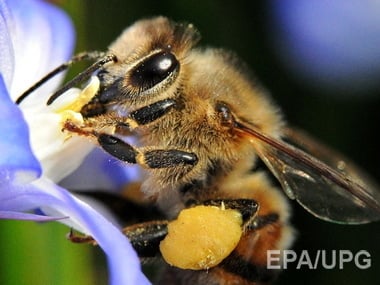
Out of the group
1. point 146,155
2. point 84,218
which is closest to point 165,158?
point 146,155

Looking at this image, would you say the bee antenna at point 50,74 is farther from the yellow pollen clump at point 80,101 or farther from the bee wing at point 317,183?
the bee wing at point 317,183

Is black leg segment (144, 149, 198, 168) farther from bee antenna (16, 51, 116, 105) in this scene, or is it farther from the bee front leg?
bee antenna (16, 51, 116, 105)

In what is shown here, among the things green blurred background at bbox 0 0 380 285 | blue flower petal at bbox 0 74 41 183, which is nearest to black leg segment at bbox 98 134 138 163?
blue flower petal at bbox 0 74 41 183

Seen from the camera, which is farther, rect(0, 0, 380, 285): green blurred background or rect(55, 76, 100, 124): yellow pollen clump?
rect(0, 0, 380, 285): green blurred background

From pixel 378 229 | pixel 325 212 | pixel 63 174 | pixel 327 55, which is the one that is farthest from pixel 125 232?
pixel 327 55

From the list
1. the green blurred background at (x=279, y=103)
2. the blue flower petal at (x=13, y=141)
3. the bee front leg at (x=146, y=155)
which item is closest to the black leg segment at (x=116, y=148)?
the bee front leg at (x=146, y=155)

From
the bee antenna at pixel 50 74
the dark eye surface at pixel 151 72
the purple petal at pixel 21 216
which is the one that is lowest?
the purple petal at pixel 21 216

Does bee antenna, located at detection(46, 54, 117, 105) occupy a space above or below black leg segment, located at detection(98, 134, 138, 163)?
above
